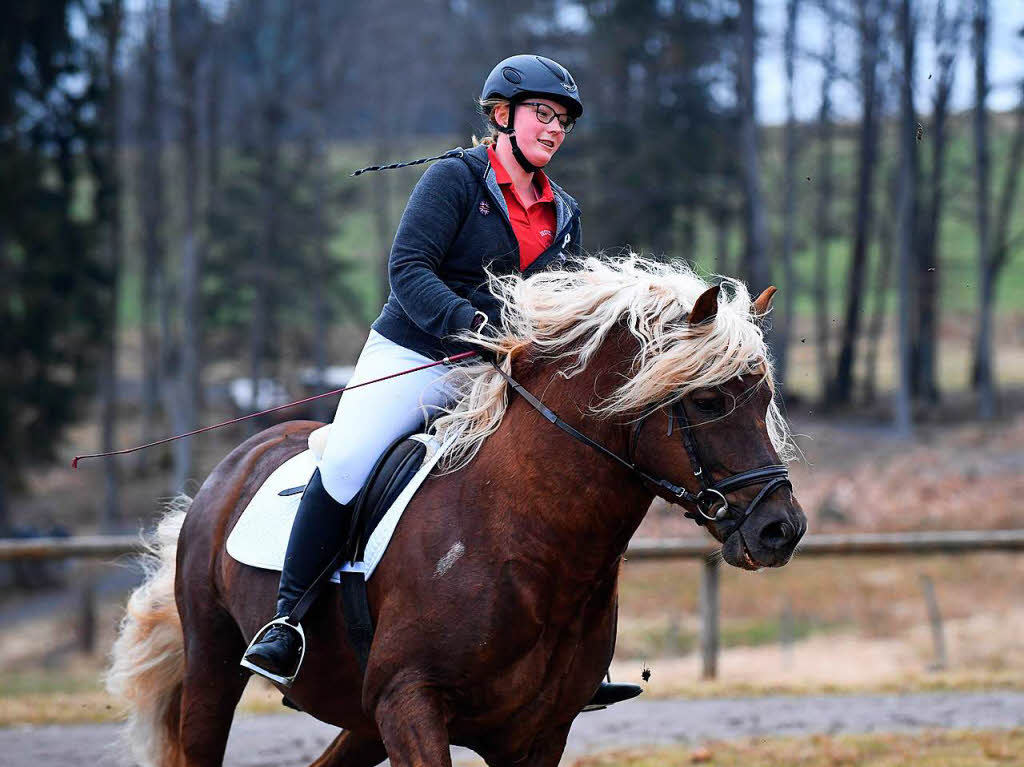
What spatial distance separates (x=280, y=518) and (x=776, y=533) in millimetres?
2009

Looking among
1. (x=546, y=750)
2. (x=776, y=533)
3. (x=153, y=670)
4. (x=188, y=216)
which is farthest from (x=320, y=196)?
(x=776, y=533)

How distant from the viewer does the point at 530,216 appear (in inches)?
171

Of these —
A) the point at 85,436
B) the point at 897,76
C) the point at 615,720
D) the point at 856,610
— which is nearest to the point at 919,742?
the point at 615,720

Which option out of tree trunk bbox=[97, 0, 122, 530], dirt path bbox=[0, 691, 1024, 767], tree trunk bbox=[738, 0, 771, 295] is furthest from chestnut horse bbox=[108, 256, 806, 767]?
tree trunk bbox=[97, 0, 122, 530]

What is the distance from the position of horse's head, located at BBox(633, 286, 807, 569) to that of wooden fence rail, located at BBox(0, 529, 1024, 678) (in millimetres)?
5927

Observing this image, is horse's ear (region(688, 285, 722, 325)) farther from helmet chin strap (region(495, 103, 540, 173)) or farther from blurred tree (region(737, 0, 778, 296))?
blurred tree (region(737, 0, 778, 296))

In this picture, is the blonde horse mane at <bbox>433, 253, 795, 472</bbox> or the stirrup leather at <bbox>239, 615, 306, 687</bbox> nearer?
the blonde horse mane at <bbox>433, 253, 795, 472</bbox>

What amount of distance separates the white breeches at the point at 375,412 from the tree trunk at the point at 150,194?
987 inches

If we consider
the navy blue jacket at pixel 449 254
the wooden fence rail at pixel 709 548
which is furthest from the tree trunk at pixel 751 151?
the navy blue jacket at pixel 449 254

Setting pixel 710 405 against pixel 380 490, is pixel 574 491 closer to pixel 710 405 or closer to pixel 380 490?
pixel 710 405

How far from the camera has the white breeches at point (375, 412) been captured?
4074 mm

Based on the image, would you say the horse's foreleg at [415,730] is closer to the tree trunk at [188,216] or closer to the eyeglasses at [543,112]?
the eyeglasses at [543,112]

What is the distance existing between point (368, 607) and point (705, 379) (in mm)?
1385

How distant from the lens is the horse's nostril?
330 centimetres
